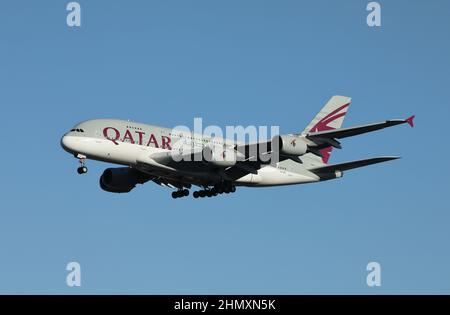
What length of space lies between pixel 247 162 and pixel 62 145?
12.7 m

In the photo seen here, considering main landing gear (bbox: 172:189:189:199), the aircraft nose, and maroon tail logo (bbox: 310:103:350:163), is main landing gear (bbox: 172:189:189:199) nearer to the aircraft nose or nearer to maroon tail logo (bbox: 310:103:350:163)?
the aircraft nose

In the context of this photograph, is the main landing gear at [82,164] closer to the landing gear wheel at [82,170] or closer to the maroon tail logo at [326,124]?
the landing gear wheel at [82,170]

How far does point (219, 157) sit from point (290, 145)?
5.10 meters

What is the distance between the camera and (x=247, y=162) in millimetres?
67188

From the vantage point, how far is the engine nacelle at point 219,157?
2579 inches

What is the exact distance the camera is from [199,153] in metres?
65.4

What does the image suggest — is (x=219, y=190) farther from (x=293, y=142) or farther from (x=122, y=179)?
(x=293, y=142)

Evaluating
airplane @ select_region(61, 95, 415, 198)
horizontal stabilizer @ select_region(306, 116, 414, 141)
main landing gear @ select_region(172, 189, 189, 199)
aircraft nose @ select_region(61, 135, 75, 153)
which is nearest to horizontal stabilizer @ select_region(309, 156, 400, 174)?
airplane @ select_region(61, 95, 415, 198)

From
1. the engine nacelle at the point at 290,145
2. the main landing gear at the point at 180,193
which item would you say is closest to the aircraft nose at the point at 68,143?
the main landing gear at the point at 180,193

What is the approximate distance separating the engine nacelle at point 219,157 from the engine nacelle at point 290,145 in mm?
3507

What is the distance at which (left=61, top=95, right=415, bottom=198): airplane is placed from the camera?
64.4 m

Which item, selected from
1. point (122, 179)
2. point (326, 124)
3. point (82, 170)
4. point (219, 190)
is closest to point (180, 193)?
point (219, 190)
